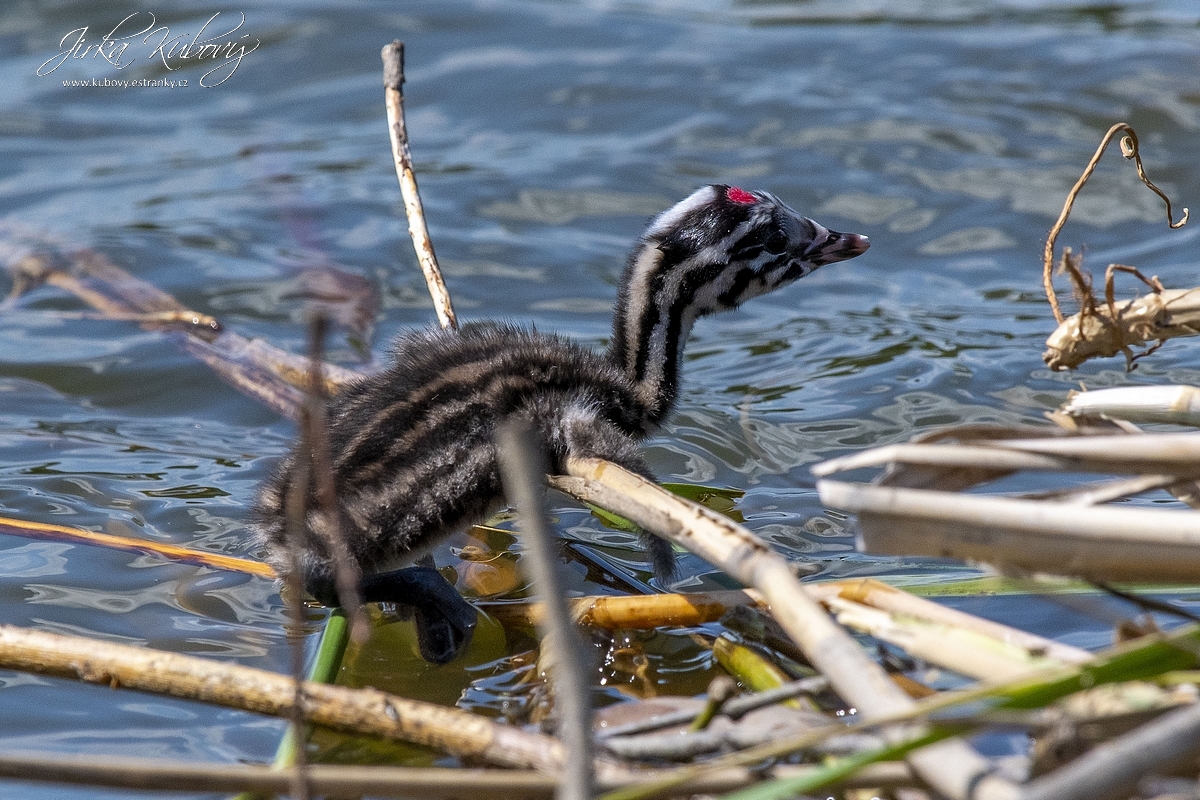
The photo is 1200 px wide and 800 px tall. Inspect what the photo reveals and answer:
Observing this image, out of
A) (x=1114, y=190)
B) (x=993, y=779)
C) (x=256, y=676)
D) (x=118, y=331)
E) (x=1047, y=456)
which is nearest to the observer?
(x=993, y=779)

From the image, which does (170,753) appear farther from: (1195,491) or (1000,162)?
(1000,162)

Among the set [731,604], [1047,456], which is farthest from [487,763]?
[1047,456]

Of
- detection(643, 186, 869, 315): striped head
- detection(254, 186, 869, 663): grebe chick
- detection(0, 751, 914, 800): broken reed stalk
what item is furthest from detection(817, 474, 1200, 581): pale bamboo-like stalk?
detection(643, 186, 869, 315): striped head

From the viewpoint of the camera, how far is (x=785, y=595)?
241 centimetres

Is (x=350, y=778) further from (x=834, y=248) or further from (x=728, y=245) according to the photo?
(x=834, y=248)

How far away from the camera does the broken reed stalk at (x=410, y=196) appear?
4066 millimetres

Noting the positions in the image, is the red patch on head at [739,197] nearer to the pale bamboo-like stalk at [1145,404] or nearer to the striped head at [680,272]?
the striped head at [680,272]

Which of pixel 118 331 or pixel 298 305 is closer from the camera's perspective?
pixel 118 331

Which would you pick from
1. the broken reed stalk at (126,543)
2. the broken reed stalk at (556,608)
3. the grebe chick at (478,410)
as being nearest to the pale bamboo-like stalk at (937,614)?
the grebe chick at (478,410)

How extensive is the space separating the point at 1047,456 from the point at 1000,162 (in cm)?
592

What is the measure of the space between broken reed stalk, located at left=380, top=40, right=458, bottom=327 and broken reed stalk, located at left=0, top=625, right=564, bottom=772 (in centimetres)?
161

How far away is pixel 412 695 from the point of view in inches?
132

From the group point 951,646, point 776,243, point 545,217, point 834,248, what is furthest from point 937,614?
point 545,217

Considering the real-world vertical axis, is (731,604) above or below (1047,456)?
below
